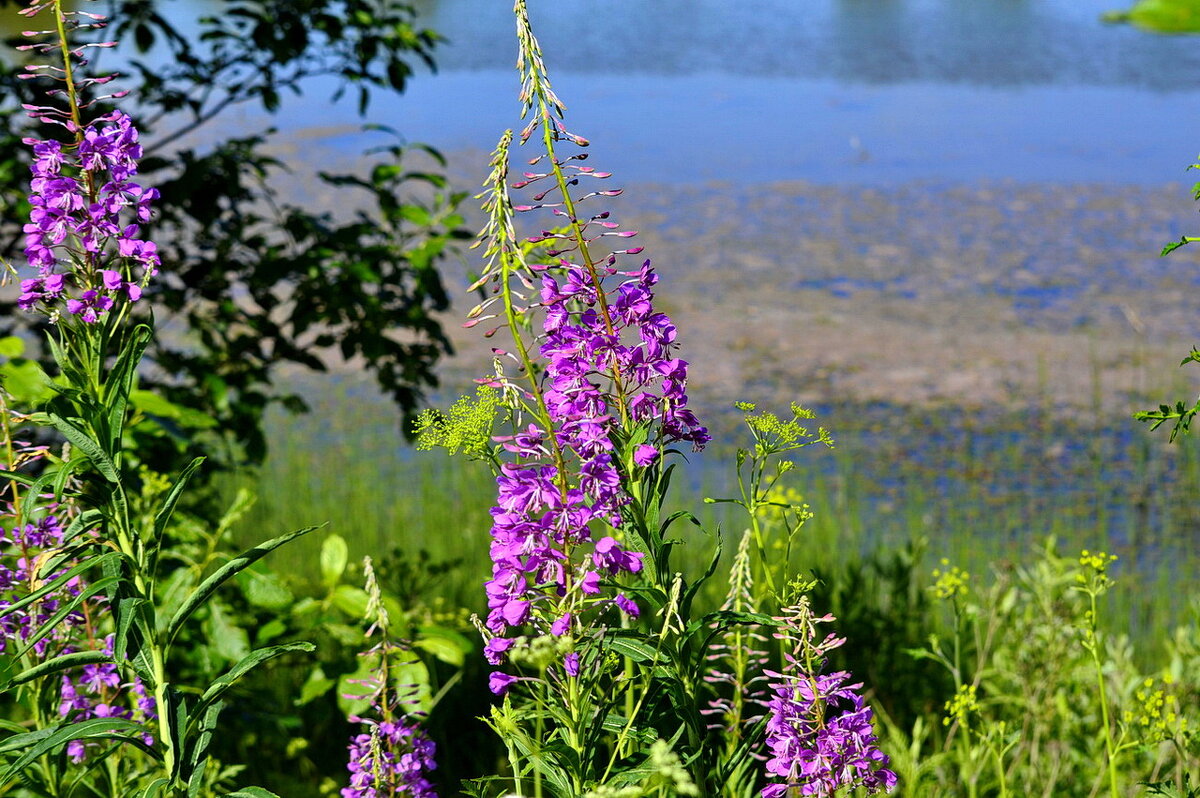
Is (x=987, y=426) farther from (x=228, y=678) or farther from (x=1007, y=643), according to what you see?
(x=228, y=678)

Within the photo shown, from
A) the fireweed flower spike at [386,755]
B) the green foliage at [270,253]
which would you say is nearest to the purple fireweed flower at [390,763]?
the fireweed flower spike at [386,755]

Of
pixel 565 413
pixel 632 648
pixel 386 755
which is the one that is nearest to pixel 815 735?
pixel 632 648

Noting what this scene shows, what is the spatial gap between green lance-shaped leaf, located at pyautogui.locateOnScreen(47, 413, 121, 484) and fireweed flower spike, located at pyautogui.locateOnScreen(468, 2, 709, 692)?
52 centimetres

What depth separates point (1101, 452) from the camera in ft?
19.3

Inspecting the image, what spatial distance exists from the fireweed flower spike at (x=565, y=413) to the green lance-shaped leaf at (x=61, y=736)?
0.48 metres

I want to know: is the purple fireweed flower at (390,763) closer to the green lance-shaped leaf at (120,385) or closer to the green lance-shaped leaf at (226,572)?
the green lance-shaped leaf at (226,572)

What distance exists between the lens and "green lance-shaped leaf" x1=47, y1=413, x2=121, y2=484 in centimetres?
144

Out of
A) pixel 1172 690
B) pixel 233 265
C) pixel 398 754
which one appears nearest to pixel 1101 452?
pixel 1172 690

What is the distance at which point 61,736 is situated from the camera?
1.35 m

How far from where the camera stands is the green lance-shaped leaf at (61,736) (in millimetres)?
1330

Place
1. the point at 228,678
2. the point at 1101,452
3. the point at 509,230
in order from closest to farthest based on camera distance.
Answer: the point at 509,230, the point at 228,678, the point at 1101,452

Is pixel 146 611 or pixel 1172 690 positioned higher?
pixel 146 611

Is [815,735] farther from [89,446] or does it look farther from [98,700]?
[98,700]

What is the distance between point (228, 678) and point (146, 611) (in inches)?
6.1
